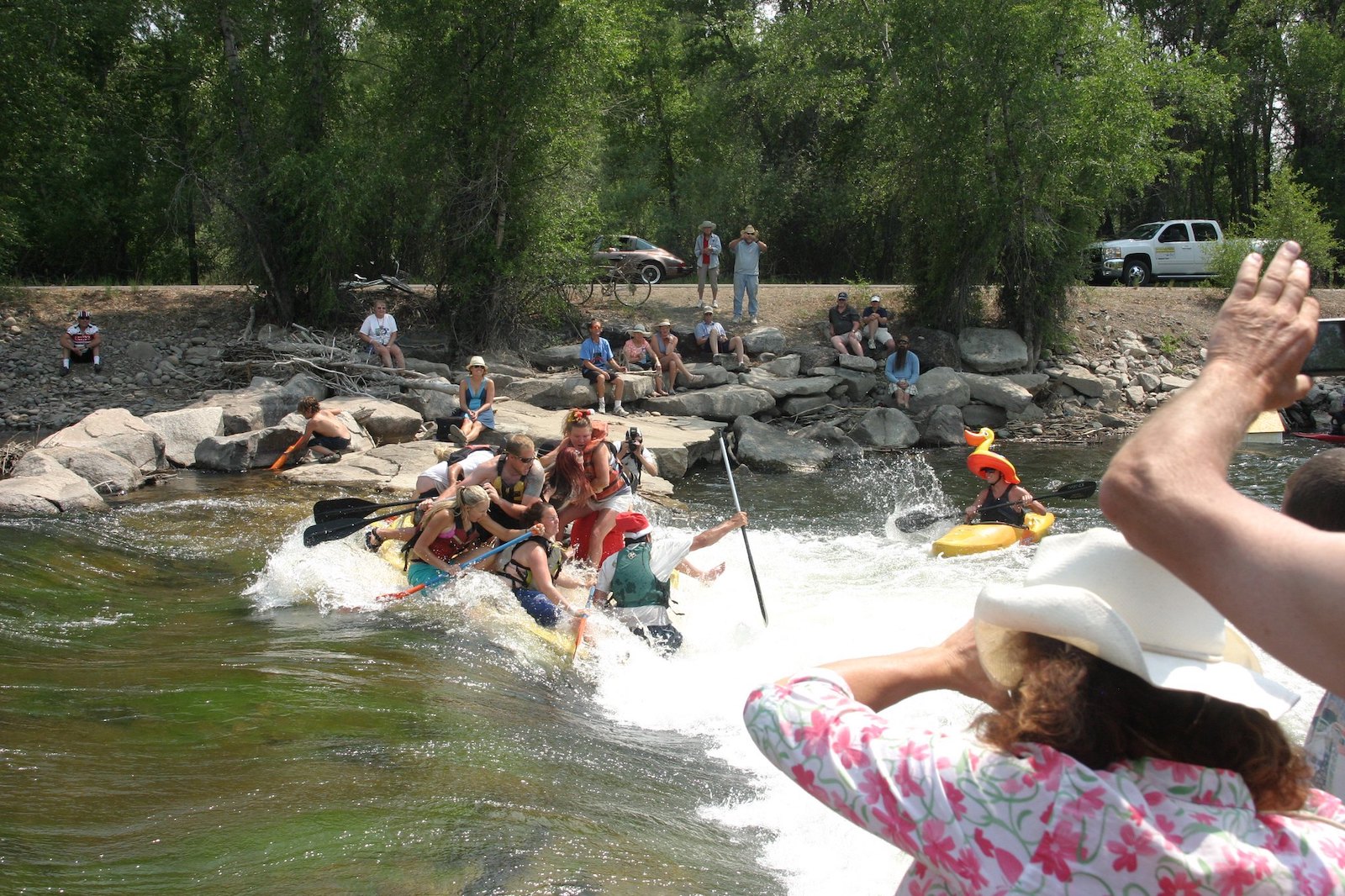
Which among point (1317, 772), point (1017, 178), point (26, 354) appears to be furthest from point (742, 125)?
point (1317, 772)

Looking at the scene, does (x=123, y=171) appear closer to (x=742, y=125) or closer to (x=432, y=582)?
(x=742, y=125)

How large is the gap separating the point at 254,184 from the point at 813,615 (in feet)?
42.8

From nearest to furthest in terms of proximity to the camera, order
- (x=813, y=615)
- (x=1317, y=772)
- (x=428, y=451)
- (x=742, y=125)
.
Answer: (x=1317, y=772) → (x=813, y=615) → (x=428, y=451) → (x=742, y=125)

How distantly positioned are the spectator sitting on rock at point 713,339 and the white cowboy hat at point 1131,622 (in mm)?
15558

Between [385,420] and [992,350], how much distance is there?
32.3 feet

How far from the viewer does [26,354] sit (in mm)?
16406

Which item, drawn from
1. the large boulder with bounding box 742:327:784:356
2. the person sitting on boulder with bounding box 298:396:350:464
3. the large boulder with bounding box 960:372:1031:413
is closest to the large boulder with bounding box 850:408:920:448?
the large boulder with bounding box 960:372:1031:413

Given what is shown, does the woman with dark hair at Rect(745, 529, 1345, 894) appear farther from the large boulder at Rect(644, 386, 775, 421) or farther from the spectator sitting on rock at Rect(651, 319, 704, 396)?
the spectator sitting on rock at Rect(651, 319, 704, 396)

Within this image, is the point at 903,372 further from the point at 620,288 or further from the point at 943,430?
the point at 620,288

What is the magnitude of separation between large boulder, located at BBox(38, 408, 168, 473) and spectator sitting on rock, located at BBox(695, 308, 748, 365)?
813 cm

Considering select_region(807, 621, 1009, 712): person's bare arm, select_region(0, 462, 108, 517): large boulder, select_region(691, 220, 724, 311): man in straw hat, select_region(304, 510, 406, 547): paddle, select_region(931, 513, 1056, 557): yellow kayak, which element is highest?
select_region(691, 220, 724, 311): man in straw hat

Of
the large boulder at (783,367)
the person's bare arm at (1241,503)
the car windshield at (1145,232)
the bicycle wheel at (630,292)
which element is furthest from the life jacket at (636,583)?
the car windshield at (1145,232)

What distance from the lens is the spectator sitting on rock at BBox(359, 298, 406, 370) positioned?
1560 centimetres

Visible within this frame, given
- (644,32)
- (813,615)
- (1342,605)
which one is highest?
(644,32)
